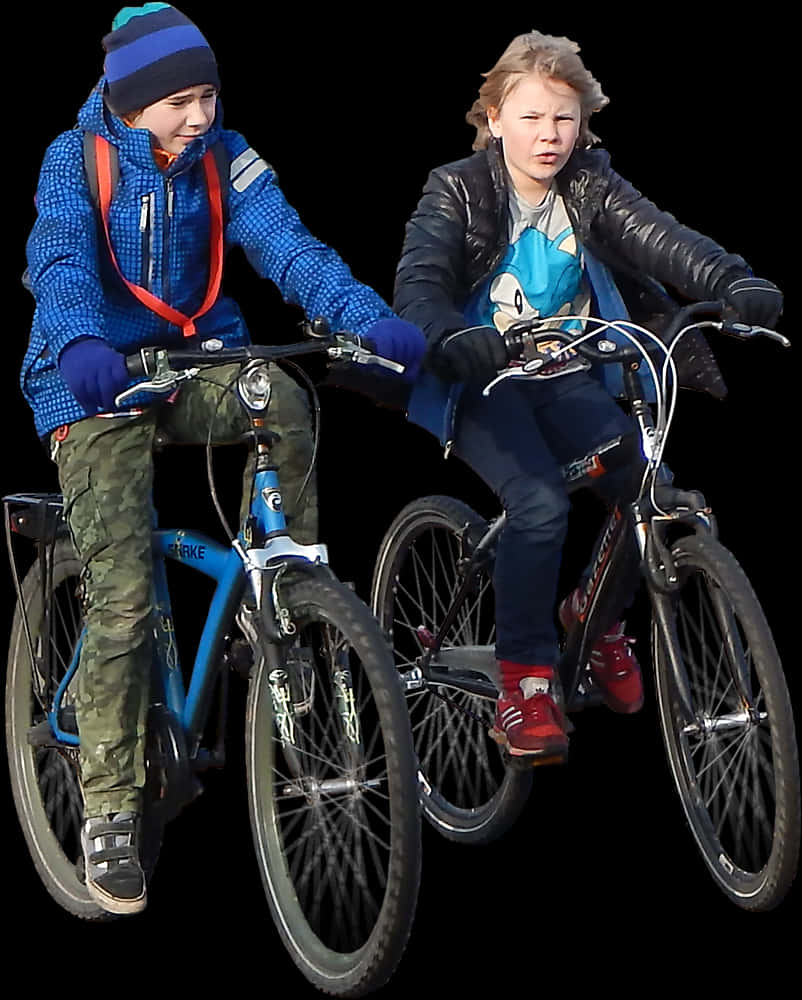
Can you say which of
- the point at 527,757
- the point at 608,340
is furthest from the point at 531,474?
the point at 527,757

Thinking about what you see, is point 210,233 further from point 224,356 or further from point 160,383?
point 160,383

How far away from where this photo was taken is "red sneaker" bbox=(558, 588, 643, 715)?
7379 millimetres

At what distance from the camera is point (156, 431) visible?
664cm

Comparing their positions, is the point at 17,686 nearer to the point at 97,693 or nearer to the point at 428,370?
the point at 97,693

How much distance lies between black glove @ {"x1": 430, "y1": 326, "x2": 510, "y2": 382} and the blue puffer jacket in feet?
0.82

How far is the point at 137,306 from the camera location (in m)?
6.62

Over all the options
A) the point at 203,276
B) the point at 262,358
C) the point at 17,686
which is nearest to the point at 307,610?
the point at 262,358

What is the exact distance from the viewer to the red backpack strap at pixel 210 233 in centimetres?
646

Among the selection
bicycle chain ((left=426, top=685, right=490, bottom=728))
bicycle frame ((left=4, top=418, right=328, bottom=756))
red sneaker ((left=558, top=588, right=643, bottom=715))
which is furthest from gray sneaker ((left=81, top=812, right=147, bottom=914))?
red sneaker ((left=558, top=588, right=643, bottom=715))

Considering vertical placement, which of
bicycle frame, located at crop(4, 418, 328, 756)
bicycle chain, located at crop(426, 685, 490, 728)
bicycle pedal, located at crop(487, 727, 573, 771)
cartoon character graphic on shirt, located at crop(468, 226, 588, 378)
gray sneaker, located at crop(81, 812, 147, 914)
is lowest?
gray sneaker, located at crop(81, 812, 147, 914)

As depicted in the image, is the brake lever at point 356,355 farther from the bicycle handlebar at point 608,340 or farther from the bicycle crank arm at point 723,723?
the bicycle crank arm at point 723,723

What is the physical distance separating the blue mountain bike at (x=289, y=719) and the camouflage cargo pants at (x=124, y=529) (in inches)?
4.7

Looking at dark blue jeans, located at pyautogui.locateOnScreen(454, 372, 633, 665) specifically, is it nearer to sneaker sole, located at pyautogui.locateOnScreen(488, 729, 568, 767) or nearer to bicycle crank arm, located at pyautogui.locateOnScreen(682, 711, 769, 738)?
sneaker sole, located at pyautogui.locateOnScreen(488, 729, 568, 767)

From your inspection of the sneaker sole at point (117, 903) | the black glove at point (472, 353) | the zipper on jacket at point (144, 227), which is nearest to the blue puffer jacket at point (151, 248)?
the zipper on jacket at point (144, 227)
